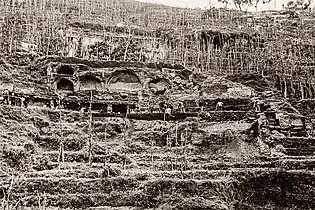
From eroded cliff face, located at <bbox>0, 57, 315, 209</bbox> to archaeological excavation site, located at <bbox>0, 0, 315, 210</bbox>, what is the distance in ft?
0.20

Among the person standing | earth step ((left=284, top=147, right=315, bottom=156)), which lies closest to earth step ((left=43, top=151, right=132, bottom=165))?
earth step ((left=284, top=147, right=315, bottom=156))

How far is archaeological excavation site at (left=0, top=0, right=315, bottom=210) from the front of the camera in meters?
16.9

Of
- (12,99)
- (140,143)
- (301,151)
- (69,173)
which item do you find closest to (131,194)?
(69,173)

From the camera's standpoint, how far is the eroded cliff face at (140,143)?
1664cm

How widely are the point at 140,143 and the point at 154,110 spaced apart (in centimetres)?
585

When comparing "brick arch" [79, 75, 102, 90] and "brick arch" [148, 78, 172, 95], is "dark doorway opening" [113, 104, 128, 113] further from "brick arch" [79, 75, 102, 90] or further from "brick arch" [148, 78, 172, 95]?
"brick arch" [148, 78, 172, 95]

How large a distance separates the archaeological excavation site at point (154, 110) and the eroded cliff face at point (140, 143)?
0.20ft

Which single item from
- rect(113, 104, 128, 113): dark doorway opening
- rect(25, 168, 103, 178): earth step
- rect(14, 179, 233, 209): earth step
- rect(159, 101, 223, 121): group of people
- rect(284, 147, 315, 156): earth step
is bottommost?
rect(14, 179, 233, 209): earth step

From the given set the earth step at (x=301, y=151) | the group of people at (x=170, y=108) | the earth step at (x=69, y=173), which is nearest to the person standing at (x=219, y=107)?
the group of people at (x=170, y=108)

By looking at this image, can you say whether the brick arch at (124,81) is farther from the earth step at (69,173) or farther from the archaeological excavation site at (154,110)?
the earth step at (69,173)

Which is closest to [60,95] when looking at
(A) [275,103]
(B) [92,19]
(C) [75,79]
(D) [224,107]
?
(C) [75,79]

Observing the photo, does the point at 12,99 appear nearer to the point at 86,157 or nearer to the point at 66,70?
the point at 66,70

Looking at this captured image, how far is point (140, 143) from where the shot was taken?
24547 millimetres

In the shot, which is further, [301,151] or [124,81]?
[124,81]
